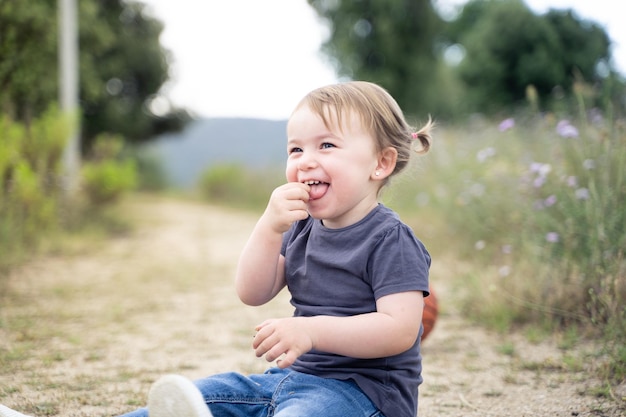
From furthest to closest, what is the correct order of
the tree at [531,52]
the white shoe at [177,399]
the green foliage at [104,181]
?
the green foliage at [104,181], the tree at [531,52], the white shoe at [177,399]

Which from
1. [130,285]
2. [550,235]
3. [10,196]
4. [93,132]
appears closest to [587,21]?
[550,235]

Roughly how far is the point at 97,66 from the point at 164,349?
15.1 metres

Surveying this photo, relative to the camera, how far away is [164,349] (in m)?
3.61

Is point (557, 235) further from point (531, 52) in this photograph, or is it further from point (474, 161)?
point (531, 52)

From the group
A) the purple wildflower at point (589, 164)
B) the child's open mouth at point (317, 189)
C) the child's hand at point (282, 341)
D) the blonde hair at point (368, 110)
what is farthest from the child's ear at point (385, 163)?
the purple wildflower at point (589, 164)

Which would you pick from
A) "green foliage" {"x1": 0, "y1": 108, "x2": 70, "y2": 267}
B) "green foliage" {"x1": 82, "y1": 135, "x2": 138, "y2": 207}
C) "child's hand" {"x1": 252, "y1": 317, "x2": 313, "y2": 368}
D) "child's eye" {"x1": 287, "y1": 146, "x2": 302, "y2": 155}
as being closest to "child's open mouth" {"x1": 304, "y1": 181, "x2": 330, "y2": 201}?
"child's eye" {"x1": 287, "y1": 146, "x2": 302, "y2": 155}

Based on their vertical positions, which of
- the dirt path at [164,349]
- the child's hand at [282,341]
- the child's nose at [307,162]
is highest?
the child's nose at [307,162]

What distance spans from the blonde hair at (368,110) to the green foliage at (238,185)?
42.8 feet

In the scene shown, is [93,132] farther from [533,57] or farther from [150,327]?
[150,327]

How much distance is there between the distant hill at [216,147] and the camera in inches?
682

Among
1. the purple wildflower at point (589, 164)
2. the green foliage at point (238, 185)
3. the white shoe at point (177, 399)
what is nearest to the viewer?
the white shoe at point (177, 399)

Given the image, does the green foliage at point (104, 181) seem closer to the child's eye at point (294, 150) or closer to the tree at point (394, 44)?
the child's eye at point (294, 150)

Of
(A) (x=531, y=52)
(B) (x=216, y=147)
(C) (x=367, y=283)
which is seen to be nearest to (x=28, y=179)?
(C) (x=367, y=283)

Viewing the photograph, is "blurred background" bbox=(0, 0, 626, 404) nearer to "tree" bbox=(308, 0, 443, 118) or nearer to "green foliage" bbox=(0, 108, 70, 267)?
"green foliage" bbox=(0, 108, 70, 267)
